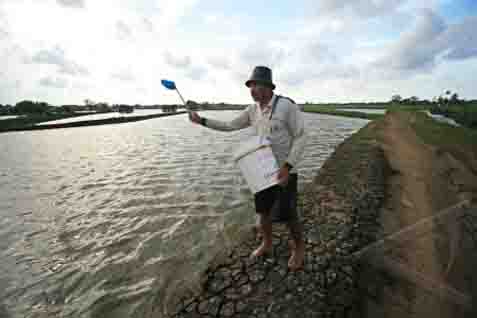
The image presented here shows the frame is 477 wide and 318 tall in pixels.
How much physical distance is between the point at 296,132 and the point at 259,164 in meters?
0.58

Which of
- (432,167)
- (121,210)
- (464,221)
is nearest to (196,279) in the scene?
(121,210)

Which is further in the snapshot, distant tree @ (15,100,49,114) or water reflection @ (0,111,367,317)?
distant tree @ (15,100,49,114)

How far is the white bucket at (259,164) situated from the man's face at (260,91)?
48 centimetres

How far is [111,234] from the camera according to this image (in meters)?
5.21

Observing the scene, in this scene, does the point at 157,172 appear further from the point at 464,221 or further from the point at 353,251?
the point at 464,221

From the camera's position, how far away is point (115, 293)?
3500 millimetres

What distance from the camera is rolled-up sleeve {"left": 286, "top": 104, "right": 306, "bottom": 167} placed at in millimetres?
2436

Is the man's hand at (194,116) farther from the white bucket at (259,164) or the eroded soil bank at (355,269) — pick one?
the eroded soil bank at (355,269)

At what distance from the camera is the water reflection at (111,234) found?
11.4 feet

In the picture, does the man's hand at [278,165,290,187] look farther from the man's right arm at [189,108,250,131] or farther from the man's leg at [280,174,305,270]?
the man's right arm at [189,108,250,131]

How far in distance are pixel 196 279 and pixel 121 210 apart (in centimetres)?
401

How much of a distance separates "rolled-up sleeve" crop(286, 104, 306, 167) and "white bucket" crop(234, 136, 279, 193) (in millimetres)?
221

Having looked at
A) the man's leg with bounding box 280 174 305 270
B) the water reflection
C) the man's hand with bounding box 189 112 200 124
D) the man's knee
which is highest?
the man's hand with bounding box 189 112 200 124

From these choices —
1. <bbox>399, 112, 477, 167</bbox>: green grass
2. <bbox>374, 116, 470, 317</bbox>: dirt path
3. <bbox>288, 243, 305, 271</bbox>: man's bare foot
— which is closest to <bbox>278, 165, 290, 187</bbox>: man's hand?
<bbox>288, 243, 305, 271</bbox>: man's bare foot
